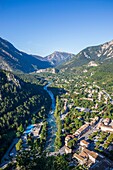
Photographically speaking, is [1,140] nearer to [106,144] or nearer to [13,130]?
[13,130]

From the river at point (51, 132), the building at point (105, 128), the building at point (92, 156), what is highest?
the building at point (105, 128)

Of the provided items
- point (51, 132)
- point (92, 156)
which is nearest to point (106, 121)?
point (51, 132)

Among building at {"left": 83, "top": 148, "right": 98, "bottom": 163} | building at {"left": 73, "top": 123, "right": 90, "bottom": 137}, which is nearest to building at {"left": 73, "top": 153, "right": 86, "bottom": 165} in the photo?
building at {"left": 83, "top": 148, "right": 98, "bottom": 163}

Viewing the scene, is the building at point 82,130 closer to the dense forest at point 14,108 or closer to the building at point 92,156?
the building at point 92,156

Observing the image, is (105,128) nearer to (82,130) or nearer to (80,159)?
(82,130)

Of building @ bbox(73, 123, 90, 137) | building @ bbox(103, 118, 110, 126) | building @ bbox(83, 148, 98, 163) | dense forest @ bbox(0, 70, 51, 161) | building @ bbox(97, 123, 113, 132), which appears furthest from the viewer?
building @ bbox(103, 118, 110, 126)

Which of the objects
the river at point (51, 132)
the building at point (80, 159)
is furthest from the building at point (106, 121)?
the building at point (80, 159)

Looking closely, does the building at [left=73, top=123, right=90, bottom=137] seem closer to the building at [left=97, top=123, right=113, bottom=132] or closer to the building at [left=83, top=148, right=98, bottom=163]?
the building at [left=97, top=123, right=113, bottom=132]

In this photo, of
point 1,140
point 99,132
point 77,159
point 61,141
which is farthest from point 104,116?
point 1,140

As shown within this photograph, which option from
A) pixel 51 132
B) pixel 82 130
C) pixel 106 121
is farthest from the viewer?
pixel 106 121

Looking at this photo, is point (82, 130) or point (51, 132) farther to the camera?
point (51, 132)

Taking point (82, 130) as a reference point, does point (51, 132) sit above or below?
below
